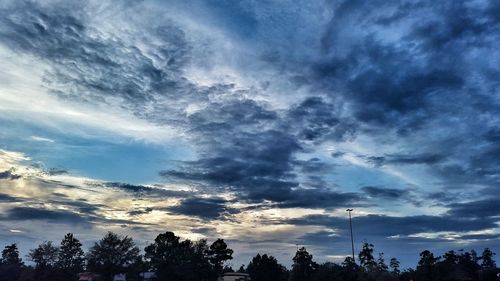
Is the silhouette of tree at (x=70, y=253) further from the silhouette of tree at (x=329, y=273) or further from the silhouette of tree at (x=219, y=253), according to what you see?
the silhouette of tree at (x=329, y=273)

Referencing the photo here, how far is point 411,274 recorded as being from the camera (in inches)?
4190

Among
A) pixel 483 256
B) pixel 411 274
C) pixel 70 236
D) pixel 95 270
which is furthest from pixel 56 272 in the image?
pixel 483 256

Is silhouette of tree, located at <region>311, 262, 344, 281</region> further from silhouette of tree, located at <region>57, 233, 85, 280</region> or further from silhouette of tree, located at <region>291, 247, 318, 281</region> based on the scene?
silhouette of tree, located at <region>57, 233, 85, 280</region>

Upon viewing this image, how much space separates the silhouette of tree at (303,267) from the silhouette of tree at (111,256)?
48159 millimetres

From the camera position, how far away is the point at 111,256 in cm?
10669

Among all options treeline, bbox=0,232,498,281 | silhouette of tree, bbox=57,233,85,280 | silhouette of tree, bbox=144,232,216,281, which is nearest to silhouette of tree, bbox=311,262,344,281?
treeline, bbox=0,232,498,281

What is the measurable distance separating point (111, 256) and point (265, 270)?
46.8 m

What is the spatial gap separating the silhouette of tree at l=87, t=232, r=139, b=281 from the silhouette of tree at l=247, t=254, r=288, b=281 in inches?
1507

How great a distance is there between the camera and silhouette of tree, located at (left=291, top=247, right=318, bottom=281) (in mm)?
131375

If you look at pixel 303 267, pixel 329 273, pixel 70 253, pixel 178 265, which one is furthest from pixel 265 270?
pixel 70 253

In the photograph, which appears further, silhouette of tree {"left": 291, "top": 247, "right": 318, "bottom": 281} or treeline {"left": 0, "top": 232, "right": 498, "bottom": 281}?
silhouette of tree {"left": 291, "top": 247, "right": 318, "bottom": 281}

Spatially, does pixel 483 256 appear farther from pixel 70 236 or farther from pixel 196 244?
pixel 70 236

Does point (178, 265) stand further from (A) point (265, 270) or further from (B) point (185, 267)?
(A) point (265, 270)

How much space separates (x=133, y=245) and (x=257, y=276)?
131 ft
